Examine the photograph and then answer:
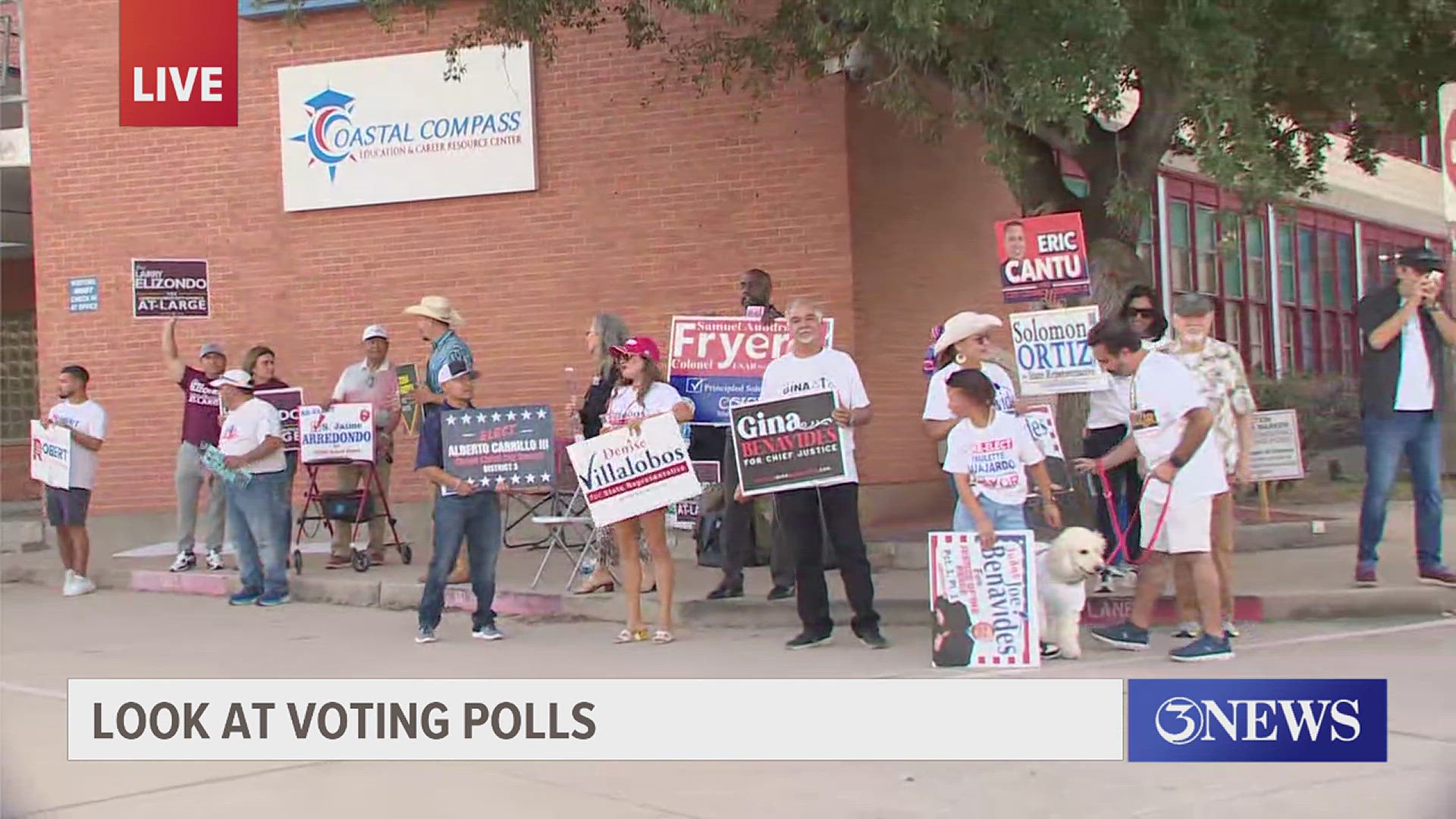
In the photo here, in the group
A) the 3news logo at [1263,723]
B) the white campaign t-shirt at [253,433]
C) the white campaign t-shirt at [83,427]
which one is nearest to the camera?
the 3news logo at [1263,723]

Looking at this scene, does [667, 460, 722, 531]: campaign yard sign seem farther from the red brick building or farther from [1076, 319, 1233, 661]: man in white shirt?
[1076, 319, 1233, 661]: man in white shirt

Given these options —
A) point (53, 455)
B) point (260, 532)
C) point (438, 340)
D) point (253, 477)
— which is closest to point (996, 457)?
point (438, 340)

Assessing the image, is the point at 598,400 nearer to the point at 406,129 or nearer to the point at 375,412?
the point at 375,412

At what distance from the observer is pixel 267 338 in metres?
16.0

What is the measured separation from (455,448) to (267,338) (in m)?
6.36

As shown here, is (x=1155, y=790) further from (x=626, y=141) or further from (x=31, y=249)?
(x=31, y=249)

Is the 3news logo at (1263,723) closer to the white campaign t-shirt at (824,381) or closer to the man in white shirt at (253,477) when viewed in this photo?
the white campaign t-shirt at (824,381)

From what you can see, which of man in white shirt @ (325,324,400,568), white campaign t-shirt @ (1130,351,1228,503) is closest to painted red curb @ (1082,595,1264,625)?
white campaign t-shirt @ (1130,351,1228,503)

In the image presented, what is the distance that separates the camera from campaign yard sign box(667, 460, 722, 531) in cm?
1117

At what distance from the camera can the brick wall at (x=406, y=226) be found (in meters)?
14.3

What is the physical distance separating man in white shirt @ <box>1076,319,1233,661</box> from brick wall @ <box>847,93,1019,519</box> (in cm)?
547

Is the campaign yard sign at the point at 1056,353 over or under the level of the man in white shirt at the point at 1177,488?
over

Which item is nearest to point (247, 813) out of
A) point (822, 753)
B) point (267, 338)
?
point (822, 753)

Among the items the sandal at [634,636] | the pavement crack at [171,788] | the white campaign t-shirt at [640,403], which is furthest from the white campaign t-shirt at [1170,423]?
the pavement crack at [171,788]
